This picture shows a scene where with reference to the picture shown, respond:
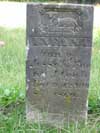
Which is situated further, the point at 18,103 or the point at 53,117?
the point at 18,103

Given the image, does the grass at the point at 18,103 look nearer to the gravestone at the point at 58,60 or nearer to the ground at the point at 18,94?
the ground at the point at 18,94

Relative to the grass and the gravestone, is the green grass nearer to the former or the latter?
the grass

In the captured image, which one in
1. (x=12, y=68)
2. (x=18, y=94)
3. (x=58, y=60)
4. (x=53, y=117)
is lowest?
(x=53, y=117)

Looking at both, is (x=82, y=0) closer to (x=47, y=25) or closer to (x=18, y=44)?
(x=18, y=44)

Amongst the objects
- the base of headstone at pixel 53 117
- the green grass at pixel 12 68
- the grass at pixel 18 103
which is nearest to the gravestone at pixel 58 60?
the base of headstone at pixel 53 117

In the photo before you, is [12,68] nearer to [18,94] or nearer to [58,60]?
[18,94]

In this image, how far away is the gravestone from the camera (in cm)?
471

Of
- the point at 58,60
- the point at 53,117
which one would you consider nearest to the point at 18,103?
the point at 53,117

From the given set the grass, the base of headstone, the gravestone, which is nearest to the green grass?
the grass

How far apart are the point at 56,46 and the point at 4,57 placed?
12.0ft

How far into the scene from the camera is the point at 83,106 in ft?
16.1

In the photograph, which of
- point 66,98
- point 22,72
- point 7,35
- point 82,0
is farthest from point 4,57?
point 82,0

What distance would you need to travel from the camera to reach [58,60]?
4816 millimetres

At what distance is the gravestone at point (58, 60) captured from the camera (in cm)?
471
